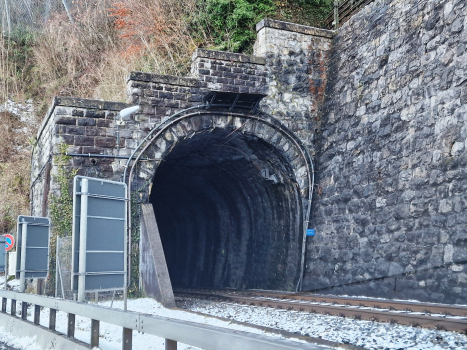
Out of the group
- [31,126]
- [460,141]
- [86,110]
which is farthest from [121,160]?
[31,126]

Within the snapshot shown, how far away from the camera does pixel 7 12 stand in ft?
93.7

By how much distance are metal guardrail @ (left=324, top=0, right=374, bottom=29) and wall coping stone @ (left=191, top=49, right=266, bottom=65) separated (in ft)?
8.56

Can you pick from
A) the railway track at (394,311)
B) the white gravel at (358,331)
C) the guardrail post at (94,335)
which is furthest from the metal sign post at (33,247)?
the guardrail post at (94,335)

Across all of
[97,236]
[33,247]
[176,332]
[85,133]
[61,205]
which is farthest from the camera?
[85,133]

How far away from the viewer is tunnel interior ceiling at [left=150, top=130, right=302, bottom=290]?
1354 centimetres

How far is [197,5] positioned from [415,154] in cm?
1021

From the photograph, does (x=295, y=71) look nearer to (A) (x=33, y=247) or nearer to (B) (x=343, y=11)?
(B) (x=343, y=11)

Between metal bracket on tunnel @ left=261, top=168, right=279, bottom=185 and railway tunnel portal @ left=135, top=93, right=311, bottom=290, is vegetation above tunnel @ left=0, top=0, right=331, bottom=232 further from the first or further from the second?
metal bracket on tunnel @ left=261, top=168, right=279, bottom=185

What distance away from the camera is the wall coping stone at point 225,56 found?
1242 centimetres

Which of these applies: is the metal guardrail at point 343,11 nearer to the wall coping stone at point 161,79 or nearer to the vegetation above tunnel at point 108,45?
the vegetation above tunnel at point 108,45

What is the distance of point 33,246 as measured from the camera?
10125mm

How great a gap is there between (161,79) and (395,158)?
558 centimetres

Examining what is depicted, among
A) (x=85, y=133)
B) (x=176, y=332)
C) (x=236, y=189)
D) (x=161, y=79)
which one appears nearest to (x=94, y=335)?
(x=176, y=332)

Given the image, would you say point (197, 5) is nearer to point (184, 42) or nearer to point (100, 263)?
point (184, 42)
